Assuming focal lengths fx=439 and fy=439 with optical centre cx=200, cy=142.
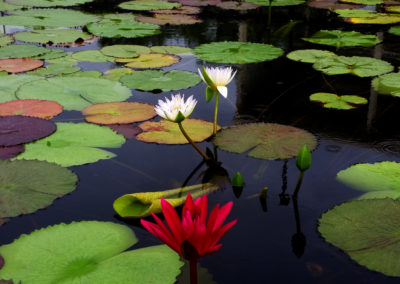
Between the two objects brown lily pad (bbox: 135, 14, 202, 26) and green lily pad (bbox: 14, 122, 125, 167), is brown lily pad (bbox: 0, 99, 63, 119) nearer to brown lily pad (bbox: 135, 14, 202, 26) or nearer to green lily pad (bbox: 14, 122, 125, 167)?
green lily pad (bbox: 14, 122, 125, 167)

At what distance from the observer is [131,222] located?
163cm

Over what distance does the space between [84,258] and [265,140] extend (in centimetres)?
112

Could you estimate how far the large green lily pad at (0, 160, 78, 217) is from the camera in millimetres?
1683

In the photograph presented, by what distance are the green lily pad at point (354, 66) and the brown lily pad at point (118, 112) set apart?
156 cm

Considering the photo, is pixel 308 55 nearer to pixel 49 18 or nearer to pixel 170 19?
pixel 170 19

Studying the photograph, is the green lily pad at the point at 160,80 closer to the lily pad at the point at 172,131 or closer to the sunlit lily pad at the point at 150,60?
the sunlit lily pad at the point at 150,60

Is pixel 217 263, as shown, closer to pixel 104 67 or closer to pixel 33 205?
pixel 33 205

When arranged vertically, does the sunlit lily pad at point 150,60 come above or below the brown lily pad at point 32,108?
above

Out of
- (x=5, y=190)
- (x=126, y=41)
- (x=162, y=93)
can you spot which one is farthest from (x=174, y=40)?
(x=5, y=190)

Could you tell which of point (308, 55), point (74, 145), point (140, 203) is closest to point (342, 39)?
point (308, 55)

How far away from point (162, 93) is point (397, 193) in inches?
69.2

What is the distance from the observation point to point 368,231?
150 cm

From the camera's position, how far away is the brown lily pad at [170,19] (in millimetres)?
5281

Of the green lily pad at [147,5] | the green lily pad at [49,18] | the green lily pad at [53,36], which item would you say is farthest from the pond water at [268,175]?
the green lily pad at [147,5]
